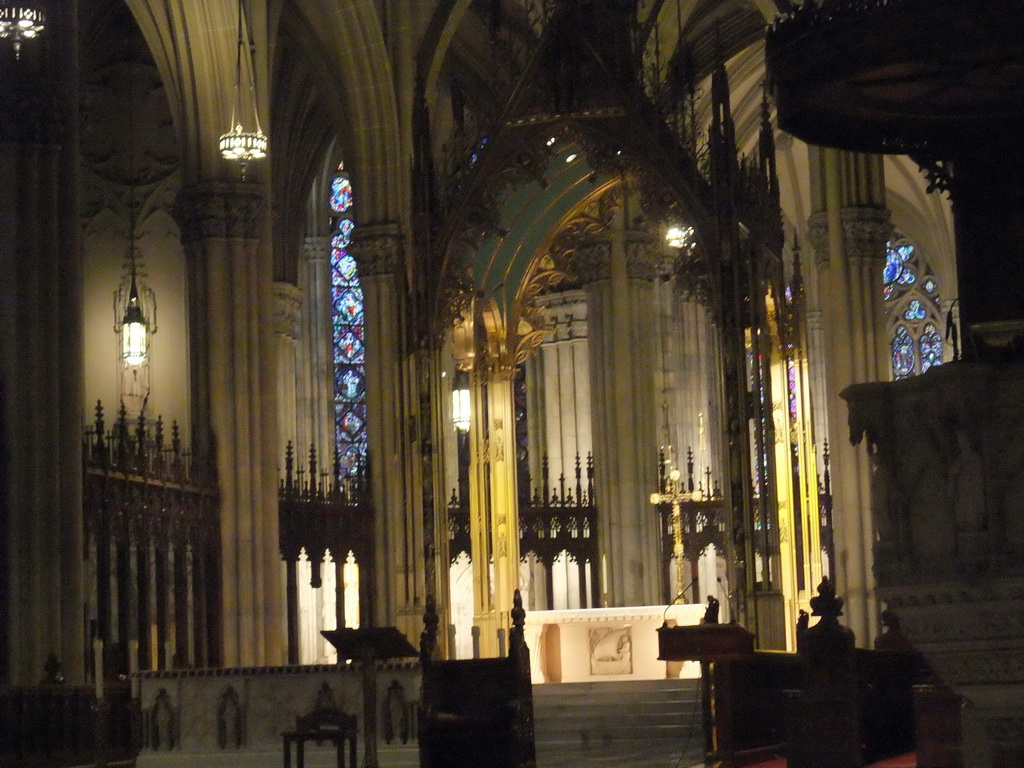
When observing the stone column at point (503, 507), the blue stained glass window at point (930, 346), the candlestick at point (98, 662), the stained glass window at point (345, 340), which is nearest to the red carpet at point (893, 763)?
the candlestick at point (98, 662)

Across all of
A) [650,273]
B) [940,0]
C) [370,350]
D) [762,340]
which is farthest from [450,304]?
[940,0]

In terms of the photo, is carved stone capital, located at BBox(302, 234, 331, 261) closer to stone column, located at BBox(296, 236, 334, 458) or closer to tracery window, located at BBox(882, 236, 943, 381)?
stone column, located at BBox(296, 236, 334, 458)

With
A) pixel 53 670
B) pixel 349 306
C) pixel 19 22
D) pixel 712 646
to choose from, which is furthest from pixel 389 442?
pixel 349 306

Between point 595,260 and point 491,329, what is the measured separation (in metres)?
5.11

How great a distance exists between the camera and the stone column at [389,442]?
18.6 m

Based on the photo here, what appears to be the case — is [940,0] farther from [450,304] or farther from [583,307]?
[583,307]

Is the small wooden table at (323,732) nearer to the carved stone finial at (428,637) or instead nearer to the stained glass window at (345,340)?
the carved stone finial at (428,637)

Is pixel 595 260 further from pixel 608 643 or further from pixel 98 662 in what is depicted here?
pixel 98 662

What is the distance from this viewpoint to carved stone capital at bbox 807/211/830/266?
2423 cm

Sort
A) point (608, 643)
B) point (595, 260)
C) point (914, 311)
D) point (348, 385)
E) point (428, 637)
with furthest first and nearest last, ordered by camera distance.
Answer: point (914, 311) < point (348, 385) < point (595, 260) < point (608, 643) < point (428, 637)

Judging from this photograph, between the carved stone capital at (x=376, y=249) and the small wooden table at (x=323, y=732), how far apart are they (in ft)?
32.3

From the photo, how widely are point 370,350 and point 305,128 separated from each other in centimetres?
694

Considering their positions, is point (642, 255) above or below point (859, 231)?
above

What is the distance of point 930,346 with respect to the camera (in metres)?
37.3
